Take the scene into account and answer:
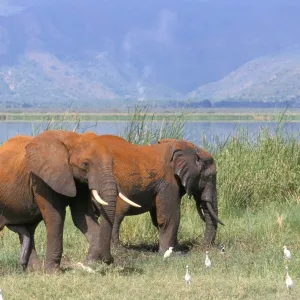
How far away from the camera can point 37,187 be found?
8.85m

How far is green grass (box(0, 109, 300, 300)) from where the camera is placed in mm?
7941

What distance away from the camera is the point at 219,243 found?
11.4 metres

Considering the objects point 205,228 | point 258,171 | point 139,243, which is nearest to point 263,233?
point 205,228

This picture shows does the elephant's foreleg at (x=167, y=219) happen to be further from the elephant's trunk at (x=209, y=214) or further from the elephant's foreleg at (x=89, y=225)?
the elephant's foreleg at (x=89, y=225)

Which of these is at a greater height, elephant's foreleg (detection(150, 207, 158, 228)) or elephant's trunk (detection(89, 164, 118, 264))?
elephant's trunk (detection(89, 164, 118, 264))

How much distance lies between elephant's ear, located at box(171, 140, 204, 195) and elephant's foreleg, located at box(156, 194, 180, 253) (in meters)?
0.27

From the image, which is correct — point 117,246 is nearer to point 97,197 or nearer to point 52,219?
point 52,219

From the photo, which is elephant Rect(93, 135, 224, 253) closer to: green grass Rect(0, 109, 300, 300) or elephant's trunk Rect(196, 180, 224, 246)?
elephant's trunk Rect(196, 180, 224, 246)

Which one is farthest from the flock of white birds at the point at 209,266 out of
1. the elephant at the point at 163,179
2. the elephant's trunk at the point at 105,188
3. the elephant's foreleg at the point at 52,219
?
the elephant at the point at 163,179

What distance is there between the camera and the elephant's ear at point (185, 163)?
10.8 meters

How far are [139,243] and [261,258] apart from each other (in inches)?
81.0

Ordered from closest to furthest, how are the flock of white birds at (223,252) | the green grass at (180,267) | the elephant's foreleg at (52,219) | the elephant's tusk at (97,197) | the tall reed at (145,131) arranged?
the flock of white birds at (223,252) → the green grass at (180,267) → the elephant's tusk at (97,197) → the elephant's foreleg at (52,219) → the tall reed at (145,131)

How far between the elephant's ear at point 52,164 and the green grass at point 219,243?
0.82 metres

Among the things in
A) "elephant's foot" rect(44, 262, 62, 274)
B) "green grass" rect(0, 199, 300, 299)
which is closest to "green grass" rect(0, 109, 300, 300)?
"green grass" rect(0, 199, 300, 299)
